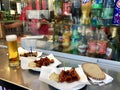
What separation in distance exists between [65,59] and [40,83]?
32 centimetres

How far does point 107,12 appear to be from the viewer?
102 cm

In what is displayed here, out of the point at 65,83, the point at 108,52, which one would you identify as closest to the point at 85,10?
the point at 108,52

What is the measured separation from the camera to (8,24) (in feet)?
4.94

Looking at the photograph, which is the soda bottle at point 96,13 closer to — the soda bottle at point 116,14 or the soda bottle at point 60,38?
the soda bottle at point 116,14

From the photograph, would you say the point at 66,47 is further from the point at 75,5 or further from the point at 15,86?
the point at 15,86

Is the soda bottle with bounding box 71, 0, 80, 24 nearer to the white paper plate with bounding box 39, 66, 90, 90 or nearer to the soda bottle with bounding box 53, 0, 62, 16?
the soda bottle with bounding box 53, 0, 62, 16

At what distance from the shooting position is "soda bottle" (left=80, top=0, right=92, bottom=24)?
107 cm

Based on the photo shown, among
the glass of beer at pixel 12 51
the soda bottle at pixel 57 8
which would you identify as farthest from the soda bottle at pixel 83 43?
the glass of beer at pixel 12 51

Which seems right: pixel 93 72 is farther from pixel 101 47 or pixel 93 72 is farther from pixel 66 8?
pixel 66 8

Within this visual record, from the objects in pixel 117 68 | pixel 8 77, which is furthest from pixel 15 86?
pixel 117 68

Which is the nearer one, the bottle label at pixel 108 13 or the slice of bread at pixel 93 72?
the slice of bread at pixel 93 72

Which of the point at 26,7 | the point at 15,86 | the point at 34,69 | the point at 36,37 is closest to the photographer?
the point at 15,86

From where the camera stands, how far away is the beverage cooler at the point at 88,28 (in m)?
0.99

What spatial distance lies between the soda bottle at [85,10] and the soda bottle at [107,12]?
0.10m
